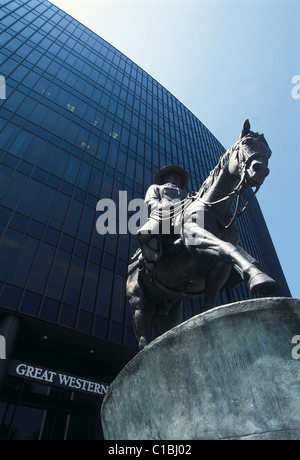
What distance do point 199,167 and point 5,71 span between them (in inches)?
891

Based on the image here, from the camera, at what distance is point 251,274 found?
8.02 feet

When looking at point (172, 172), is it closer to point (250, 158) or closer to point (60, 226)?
point (250, 158)

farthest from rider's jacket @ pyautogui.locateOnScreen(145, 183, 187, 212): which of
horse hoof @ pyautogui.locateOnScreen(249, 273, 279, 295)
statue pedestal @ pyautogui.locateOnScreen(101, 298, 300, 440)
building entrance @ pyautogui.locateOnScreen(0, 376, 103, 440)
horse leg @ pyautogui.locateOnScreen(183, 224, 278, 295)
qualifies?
building entrance @ pyautogui.locateOnScreen(0, 376, 103, 440)

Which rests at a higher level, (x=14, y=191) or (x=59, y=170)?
(x=59, y=170)

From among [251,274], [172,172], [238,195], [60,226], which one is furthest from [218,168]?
[60,226]

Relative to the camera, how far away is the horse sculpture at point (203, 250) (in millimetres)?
3150

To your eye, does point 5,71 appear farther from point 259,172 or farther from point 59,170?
point 259,172

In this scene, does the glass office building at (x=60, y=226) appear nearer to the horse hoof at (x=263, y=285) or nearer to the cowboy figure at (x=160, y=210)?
the cowboy figure at (x=160, y=210)

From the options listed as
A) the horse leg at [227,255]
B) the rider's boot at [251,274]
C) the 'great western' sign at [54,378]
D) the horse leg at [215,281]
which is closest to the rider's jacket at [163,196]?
the horse leg at [227,255]

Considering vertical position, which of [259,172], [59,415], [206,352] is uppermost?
[59,415]

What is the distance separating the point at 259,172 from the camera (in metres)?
3.05

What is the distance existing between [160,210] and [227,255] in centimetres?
162

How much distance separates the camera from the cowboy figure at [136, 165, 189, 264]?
12.5 feet

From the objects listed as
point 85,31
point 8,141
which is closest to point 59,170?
point 8,141
